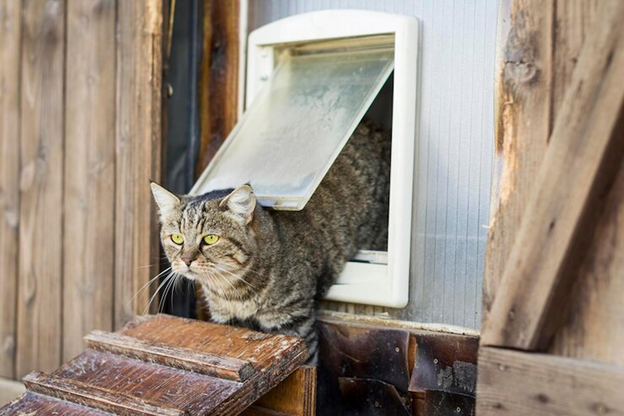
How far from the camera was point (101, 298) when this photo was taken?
377cm

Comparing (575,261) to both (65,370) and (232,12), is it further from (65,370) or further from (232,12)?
(232,12)

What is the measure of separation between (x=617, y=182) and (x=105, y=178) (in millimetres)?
2420

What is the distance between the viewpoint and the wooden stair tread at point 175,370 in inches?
104

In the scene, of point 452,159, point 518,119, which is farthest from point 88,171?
point 518,119

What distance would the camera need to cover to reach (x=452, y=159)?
120 inches

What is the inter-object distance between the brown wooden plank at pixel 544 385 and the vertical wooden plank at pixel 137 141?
186 cm

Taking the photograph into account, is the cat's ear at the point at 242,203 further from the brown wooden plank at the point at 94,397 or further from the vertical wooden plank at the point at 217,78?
the brown wooden plank at the point at 94,397

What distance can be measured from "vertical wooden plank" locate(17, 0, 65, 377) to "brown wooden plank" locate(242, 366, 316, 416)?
59.2 inches

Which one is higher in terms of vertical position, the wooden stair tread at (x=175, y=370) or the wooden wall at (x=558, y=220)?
the wooden wall at (x=558, y=220)

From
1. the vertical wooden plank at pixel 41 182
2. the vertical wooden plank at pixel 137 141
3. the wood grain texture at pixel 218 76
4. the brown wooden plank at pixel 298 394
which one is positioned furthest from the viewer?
the vertical wooden plank at pixel 41 182

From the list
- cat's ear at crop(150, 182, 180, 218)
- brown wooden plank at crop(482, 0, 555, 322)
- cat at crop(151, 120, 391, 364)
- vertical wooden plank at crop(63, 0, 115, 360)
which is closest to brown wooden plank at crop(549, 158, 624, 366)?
brown wooden plank at crop(482, 0, 555, 322)

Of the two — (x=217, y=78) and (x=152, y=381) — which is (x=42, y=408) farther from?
(x=217, y=78)

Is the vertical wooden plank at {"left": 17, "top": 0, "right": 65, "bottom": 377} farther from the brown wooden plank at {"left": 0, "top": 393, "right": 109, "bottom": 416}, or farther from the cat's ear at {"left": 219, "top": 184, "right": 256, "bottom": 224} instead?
the cat's ear at {"left": 219, "top": 184, "right": 256, "bottom": 224}

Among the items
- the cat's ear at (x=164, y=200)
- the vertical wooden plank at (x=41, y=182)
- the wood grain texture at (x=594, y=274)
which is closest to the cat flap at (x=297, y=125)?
the cat's ear at (x=164, y=200)
